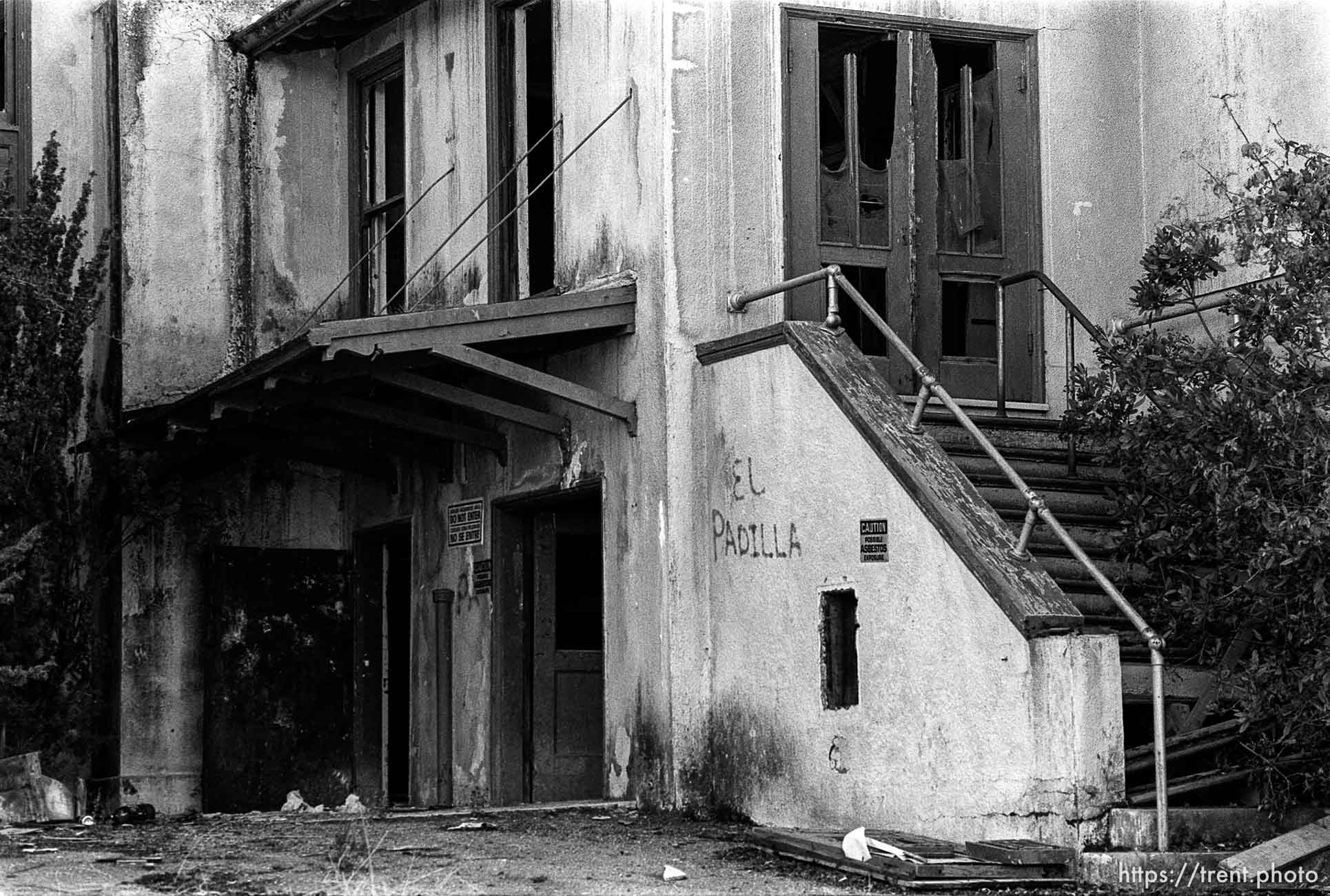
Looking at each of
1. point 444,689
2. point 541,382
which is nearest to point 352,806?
point 444,689

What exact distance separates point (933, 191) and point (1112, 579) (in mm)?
3072

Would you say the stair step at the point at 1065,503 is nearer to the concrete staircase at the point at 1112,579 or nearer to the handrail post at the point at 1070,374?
the concrete staircase at the point at 1112,579

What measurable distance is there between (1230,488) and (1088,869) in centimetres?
187

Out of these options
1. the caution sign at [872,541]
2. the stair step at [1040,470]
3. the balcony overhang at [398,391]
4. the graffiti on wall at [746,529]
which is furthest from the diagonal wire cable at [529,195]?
the caution sign at [872,541]

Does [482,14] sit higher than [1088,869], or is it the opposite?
[482,14]

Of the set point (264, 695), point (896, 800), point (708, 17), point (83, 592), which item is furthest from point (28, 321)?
point (896, 800)

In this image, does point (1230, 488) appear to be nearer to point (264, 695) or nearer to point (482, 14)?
point (482, 14)

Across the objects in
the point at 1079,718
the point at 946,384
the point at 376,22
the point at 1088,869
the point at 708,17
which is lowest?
the point at 1088,869

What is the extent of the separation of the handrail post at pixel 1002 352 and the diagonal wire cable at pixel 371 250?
3.89m

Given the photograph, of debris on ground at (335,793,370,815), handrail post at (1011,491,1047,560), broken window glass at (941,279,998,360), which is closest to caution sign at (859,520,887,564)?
handrail post at (1011,491,1047,560)

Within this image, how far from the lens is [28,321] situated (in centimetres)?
1257

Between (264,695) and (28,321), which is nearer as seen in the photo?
(28,321)

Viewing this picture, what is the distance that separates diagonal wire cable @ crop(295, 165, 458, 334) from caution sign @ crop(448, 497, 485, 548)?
63.0 inches

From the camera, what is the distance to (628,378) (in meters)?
11.0
